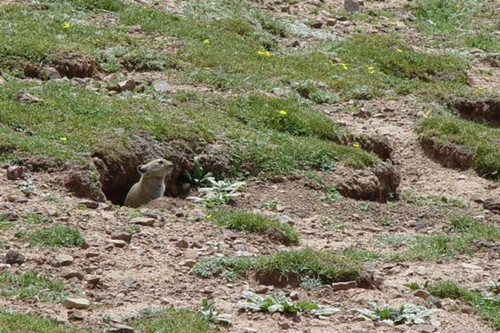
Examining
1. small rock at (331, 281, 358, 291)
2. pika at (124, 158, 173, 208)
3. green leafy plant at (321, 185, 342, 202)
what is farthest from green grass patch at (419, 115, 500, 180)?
small rock at (331, 281, 358, 291)

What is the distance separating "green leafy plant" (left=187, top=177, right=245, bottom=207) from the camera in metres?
11.5

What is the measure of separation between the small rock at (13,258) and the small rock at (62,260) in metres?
0.27

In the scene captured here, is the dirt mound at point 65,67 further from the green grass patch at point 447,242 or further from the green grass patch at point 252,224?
the green grass patch at point 447,242

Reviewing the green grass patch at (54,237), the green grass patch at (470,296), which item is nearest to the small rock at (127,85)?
the green grass patch at (54,237)

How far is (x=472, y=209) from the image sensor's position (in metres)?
12.5

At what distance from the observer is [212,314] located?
328 inches

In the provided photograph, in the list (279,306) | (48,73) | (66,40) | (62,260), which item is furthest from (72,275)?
(66,40)

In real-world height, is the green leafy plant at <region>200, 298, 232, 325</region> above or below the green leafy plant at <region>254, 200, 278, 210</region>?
above

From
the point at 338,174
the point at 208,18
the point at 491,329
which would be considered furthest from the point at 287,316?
the point at 208,18

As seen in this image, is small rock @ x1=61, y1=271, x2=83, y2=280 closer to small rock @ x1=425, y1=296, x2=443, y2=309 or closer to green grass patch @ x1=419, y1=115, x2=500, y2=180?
small rock @ x1=425, y1=296, x2=443, y2=309

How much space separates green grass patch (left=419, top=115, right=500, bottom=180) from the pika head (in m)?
4.12

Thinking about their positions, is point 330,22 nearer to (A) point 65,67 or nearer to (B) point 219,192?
(A) point 65,67

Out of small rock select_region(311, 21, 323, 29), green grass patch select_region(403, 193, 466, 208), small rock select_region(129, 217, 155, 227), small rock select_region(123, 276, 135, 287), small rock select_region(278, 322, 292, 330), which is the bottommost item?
green grass patch select_region(403, 193, 466, 208)

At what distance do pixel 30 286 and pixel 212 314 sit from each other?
144 cm
